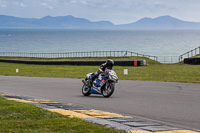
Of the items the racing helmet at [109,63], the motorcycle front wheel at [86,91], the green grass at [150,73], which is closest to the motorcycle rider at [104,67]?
the racing helmet at [109,63]

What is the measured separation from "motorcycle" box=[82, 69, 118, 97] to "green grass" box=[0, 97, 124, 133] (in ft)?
13.6

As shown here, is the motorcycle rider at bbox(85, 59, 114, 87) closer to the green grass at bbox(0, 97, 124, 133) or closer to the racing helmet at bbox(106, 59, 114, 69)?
the racing helmet at bbox(106, 59, 114, 69)

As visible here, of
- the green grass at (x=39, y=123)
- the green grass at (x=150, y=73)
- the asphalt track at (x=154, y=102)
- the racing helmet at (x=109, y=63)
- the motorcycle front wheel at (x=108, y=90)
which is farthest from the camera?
the green grass at (x=150, y=73)

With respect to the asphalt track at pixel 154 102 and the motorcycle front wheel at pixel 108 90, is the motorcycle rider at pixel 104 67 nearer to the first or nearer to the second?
the motorcycle front wheel at pixel 108 90

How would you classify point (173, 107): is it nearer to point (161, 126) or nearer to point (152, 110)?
point (152, 110)

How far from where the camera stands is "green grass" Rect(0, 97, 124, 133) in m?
7.48

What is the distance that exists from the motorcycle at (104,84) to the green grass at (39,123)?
4.14 meters

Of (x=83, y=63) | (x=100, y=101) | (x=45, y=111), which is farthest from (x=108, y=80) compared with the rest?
(x=83, y=63)

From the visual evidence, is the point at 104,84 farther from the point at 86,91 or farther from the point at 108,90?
the point at 86,91

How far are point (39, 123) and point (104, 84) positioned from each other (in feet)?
20.9

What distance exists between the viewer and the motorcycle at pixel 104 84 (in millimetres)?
13775

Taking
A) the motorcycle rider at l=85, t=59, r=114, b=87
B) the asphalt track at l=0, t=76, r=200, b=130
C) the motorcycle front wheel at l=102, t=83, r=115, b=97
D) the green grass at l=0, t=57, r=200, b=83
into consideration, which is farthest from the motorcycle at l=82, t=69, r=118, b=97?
the green grass at l=0, t=57, r=200, b=83

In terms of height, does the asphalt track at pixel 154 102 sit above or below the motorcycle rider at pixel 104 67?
below

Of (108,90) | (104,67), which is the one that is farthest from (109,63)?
(108,90)
